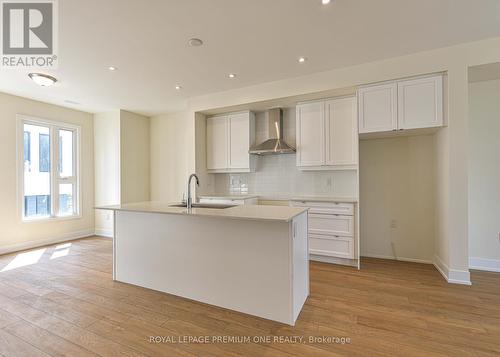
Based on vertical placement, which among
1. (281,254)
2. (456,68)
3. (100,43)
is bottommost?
(281,254)

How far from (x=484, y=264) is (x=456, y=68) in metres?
2.53

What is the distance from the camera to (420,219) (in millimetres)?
3471

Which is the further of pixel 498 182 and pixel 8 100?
pixel 8 100

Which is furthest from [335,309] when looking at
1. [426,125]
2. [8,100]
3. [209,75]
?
[8,100]

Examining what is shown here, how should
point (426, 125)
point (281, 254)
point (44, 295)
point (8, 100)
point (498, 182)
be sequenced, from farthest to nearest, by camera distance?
point (8, 100), point (498, 182), point (426, 125), point (44, 295), point (281, 254)

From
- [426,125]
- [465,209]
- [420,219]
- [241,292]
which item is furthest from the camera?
[420,219]

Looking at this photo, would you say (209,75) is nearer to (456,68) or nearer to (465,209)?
Result: (456,68)

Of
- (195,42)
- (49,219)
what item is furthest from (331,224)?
(49,219)

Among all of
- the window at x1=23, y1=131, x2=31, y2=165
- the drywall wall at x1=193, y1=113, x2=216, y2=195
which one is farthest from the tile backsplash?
the window at x1=23, y1=131, x2=31, y2=165

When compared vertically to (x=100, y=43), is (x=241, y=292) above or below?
below

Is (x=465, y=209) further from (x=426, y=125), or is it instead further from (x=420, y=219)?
(x=426, y=125)

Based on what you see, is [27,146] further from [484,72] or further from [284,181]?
[484,72]

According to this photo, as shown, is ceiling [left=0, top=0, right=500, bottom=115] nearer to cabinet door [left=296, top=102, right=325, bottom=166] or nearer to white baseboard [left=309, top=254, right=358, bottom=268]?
cabinet door [left=296, top=102, right=325, bottom=166]

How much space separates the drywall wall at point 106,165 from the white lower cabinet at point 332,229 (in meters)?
→ 4.12
